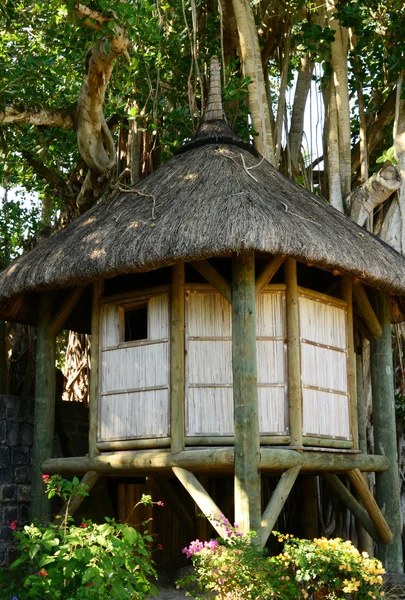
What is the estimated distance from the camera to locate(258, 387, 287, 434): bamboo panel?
777cm

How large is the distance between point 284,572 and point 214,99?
17.3 ft

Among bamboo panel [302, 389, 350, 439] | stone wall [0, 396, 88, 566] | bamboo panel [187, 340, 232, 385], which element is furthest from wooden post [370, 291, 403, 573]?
stone wall [0, 396, 88, 566]

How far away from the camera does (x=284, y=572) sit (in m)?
6.30

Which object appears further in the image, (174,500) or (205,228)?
(174,500)

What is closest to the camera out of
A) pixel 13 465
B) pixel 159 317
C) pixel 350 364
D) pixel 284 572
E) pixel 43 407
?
pixel 284 572

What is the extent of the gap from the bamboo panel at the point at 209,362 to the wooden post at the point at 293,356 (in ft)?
1.77

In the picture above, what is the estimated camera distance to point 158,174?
9070 mm

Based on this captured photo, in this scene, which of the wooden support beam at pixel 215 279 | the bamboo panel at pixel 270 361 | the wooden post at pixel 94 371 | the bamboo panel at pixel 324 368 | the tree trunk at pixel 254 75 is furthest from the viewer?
the tree trunk at pixel 254 75

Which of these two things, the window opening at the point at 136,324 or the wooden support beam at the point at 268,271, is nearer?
the wooden support beam at the point at 268,271

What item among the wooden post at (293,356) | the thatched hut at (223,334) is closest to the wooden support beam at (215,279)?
the thatched hut at (223,334)

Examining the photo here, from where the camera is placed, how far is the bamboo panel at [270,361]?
7887 mm

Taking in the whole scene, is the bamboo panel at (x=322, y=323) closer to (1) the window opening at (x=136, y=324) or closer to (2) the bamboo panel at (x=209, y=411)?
(2) the bamboo panel at (x=209, y=411)

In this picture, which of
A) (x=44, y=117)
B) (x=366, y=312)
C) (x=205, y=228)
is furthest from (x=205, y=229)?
(x=44, y=117)

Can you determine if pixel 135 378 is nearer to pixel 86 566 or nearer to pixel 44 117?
pixel 86 566
